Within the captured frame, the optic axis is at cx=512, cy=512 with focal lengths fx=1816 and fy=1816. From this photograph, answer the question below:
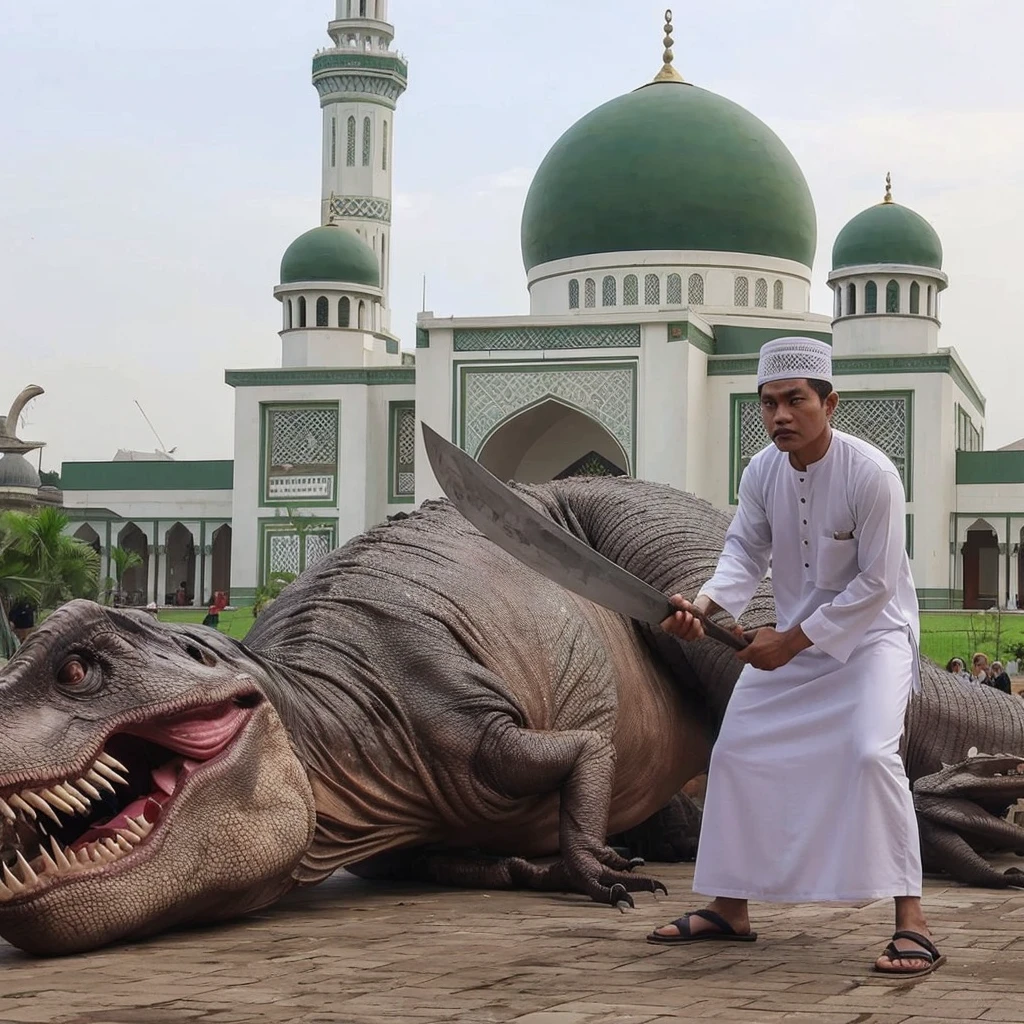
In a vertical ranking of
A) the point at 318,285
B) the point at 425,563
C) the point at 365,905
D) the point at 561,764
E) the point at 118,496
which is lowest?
the point at 365,905

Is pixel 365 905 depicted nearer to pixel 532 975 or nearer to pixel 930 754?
pixel 532 975

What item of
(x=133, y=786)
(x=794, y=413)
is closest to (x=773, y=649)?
(x=794, y=413)

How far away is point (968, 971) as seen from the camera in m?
3.07

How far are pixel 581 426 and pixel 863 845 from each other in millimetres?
35709

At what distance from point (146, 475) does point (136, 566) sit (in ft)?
9.92

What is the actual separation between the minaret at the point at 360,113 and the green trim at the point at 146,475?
22.1ft

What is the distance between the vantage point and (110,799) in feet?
11.6

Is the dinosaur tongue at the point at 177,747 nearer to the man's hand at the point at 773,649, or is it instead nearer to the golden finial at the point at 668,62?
the man's hand at the point at 773,649

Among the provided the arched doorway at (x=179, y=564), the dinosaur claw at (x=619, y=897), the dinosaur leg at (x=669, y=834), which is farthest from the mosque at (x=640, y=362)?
the dinosaur claw at (x=619, y=897)

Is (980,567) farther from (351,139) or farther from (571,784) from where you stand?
(571,784)

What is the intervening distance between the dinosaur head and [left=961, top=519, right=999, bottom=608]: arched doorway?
119ft

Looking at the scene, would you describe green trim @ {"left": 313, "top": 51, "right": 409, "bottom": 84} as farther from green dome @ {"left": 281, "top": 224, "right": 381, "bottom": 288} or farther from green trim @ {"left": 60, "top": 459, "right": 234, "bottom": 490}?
green trim @ {"left": 60, "top": 459, "right": 234, "bottom": 490}

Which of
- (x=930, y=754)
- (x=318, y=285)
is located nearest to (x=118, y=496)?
(x=318, y=285)

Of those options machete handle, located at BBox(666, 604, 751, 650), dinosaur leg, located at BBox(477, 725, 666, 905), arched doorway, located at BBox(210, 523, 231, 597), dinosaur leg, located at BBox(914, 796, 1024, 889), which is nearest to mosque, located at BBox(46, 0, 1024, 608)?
arched doorway, located at BBox(210, 523, 231, 597)
